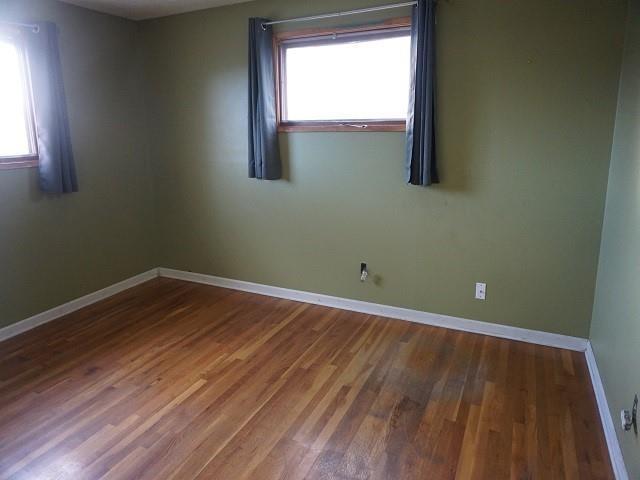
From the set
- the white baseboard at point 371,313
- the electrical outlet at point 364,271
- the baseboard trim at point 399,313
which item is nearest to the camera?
the white baseboard at point 371,313

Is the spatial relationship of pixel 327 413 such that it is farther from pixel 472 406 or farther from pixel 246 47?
pixel 246 47

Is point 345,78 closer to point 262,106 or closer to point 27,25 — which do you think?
point 262,106

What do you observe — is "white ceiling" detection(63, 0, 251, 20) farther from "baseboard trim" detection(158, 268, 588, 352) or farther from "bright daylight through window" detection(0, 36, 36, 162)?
"baseboard trim" detection(158, 268, 588, 352)

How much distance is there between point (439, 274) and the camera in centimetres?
317

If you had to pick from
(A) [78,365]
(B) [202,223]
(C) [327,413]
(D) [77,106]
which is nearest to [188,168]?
(B) [202,223]

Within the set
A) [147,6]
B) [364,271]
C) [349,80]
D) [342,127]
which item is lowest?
[364,271]

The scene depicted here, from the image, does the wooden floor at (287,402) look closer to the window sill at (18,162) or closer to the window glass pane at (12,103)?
the window sill at (18,162)

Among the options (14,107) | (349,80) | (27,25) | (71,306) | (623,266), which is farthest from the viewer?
(71,306)

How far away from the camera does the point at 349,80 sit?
10.5 ft

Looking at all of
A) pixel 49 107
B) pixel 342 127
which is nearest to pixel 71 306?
pixel 49 107

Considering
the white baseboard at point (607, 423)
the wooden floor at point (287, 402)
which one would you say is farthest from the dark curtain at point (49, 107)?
the white baseboard at point (607, 423)

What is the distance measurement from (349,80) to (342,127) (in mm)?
336

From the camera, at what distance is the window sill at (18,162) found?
118 inches

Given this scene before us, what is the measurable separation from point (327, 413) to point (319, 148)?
6.31 ft
